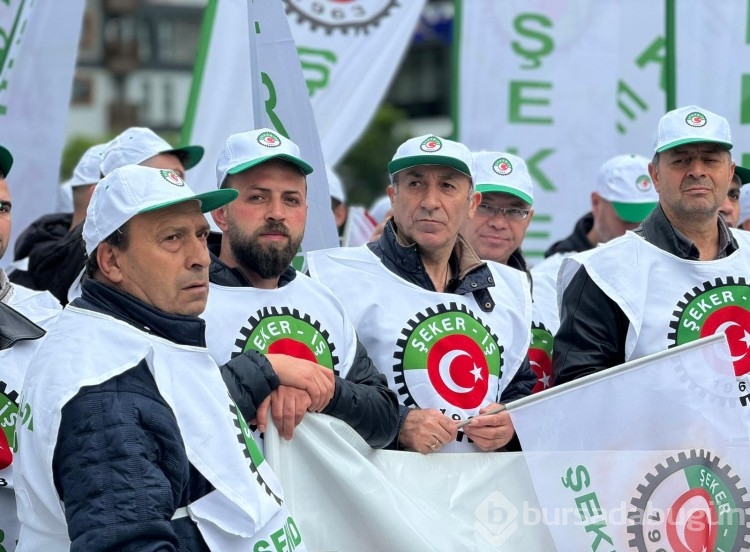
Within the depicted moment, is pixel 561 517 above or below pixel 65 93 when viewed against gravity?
below

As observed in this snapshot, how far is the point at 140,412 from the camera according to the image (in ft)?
11.0

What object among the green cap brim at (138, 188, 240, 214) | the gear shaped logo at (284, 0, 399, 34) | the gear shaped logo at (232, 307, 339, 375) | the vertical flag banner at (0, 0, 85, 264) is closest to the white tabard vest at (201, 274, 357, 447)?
the gear shaped logo at (232, 307, 339, 375)

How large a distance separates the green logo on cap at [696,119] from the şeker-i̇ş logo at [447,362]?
119 cm

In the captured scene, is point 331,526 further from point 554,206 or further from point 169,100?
point 169,100

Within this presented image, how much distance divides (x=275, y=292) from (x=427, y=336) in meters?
0.68

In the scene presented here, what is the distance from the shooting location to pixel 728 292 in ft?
16.9

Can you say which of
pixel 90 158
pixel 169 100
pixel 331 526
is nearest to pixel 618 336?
pixel 331 526

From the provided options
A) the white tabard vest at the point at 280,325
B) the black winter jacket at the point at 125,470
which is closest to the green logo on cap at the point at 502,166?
the white tabard vest at the point at 280,325

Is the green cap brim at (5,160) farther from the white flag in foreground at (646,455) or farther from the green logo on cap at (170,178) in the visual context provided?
the white flag in foreground at (646,455)

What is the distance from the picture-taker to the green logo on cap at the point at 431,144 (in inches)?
208

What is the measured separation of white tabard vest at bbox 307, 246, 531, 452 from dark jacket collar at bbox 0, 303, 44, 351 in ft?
3.98

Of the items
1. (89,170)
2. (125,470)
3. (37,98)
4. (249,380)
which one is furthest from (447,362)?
(37,98)

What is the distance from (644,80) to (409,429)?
575 centimetres

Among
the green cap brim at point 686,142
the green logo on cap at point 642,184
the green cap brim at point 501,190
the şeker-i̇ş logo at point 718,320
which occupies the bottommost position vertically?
the şeker-i̇ş logo at point 718,320
